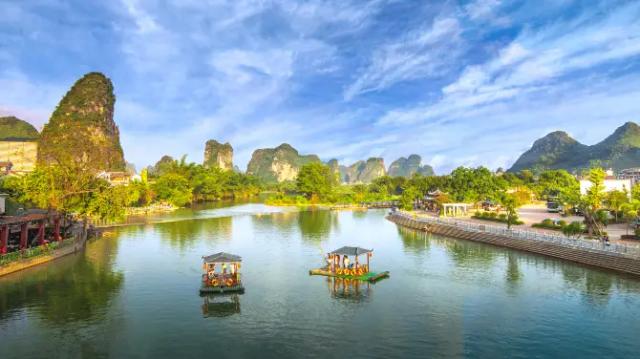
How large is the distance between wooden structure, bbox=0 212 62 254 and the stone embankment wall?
53.3 metres

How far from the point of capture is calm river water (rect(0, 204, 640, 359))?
77.8ft

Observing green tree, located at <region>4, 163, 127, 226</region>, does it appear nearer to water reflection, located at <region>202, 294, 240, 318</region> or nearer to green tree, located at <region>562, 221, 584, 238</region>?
water reflection, located at <region>202, 294, 240, 318</region>

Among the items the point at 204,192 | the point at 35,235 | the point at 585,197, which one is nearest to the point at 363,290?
the point at 585,197

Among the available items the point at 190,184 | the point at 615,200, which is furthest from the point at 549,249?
the point at 190,184

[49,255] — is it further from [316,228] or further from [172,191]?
[172,191]

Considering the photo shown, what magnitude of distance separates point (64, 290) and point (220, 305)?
1360 cm

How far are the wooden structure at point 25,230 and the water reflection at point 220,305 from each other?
69.5 feet

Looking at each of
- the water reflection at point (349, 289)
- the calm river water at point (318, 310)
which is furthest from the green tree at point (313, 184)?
the water reflection at point (349, 289)

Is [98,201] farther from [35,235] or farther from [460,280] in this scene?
[460,280]

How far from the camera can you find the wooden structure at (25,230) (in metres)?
40.5

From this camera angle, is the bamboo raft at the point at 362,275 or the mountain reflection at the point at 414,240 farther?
the mountain reflection at the point at 414,240

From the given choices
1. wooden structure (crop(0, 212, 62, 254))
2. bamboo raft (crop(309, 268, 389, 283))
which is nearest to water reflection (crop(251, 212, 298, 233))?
wooden structure (crop(0, 212, 62, 254))

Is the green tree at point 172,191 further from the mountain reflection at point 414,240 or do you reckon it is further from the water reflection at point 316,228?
the mountain reflection at point 414,240

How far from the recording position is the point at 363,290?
35656mm
